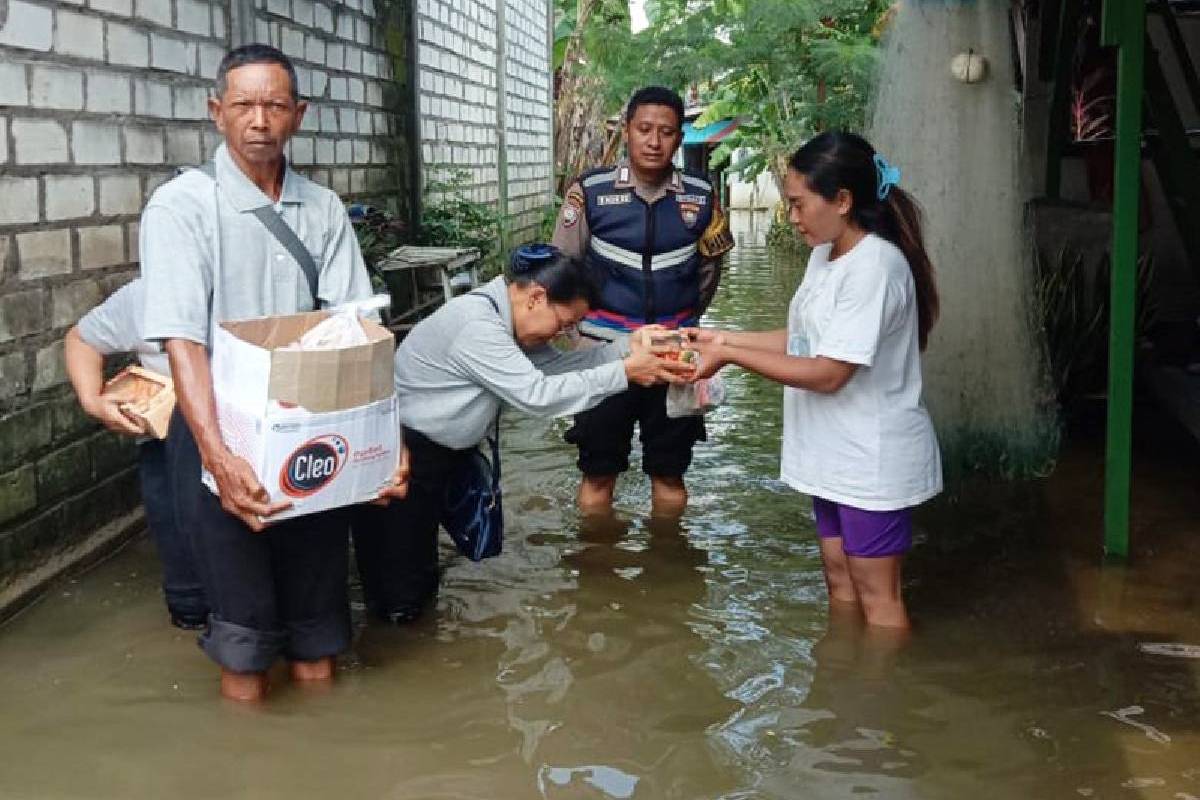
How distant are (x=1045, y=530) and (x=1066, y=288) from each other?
82.3 inches

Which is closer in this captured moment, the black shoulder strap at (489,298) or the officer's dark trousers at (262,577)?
the officer's dark trousers at (262,577)

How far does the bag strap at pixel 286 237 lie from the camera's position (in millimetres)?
3662

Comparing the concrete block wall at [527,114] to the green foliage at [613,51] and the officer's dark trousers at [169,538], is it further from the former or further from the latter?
the officer's dark trousers at [169,538]

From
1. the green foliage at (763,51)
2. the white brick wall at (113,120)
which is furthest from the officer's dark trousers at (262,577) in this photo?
the green foliage at (763,51)

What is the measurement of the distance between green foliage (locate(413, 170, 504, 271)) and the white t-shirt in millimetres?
6950

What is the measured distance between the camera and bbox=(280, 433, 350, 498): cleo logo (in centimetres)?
339

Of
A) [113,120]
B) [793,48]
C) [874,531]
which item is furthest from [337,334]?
[793,48]

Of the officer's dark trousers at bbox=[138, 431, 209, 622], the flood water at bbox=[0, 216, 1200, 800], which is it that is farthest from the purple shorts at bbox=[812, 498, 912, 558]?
the officer's dark trousers at bbox=[138, 431, 209, 622]

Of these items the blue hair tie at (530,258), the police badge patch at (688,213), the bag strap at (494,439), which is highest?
the police badge patch at (688,213)

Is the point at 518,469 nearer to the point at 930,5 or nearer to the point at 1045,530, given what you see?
the point at 1045,530

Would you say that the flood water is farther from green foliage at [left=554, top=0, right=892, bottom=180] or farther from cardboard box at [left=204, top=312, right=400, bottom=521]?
green foliage at [left=554, top=0, right=892, bottom=180]

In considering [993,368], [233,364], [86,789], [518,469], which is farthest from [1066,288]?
[86,789]

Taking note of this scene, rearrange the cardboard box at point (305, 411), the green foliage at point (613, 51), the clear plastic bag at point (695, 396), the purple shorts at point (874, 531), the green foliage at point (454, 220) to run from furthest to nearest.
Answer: the green foliage at point (613, 51), the green foliage at point (454, 220), the clear plastic bag at point (695, 396), the purple shorts at point (874, 531), the cardboard box at point (305, 411)

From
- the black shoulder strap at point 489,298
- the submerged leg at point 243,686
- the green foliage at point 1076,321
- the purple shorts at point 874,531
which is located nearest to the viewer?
the submerged leg at point 243,686
